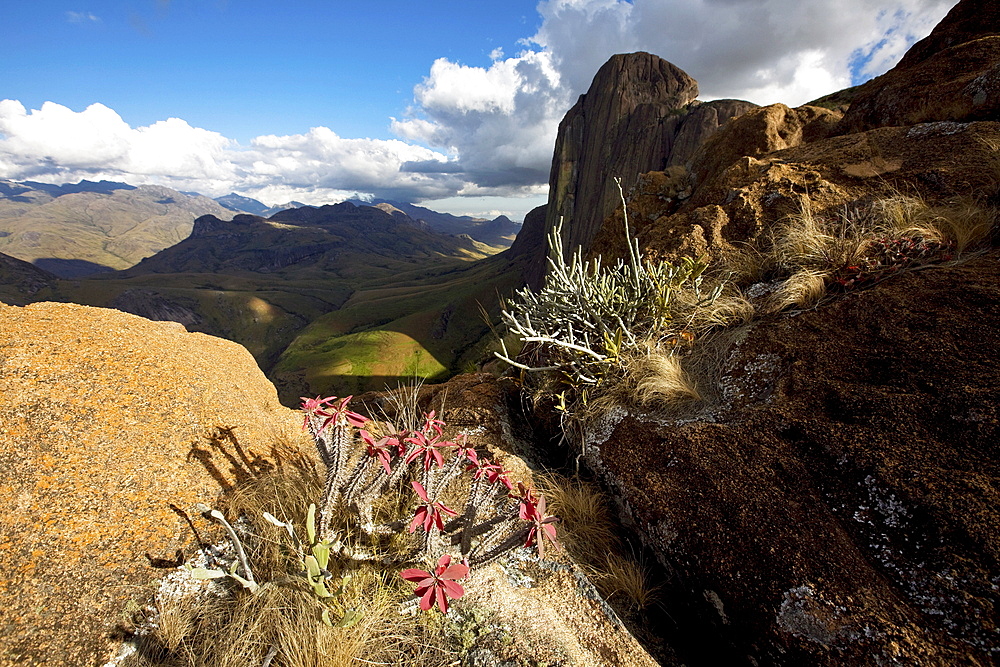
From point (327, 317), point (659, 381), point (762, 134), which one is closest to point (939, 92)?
point (762, 134)

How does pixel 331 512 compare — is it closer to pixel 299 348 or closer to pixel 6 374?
pixel 6 374

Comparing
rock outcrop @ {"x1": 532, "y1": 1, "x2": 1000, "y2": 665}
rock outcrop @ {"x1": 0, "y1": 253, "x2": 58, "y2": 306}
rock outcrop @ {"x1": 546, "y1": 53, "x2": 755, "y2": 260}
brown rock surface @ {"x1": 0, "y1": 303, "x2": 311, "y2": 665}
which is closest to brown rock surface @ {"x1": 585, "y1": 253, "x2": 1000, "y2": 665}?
rock outcrop @ {"x1": 532, "y1": 1, "x2": 1000, "y2": 665}

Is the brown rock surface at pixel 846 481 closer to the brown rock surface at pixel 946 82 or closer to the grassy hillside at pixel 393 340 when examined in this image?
the brown rock surface at pixel 946 82

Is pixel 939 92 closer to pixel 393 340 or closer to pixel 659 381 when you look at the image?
pixel 659 381

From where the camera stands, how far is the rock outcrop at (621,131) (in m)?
66.1

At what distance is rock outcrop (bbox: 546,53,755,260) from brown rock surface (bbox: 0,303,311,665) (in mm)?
66950

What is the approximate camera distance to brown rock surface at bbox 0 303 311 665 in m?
2.17

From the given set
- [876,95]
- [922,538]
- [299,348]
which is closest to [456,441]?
[922,538]

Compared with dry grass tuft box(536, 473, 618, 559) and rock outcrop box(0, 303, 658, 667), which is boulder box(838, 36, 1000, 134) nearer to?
dry grass tuft box(536, 473, 618, 559)

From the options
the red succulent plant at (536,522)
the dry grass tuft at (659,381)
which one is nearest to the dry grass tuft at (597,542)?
the red succulent plant at (536,522)

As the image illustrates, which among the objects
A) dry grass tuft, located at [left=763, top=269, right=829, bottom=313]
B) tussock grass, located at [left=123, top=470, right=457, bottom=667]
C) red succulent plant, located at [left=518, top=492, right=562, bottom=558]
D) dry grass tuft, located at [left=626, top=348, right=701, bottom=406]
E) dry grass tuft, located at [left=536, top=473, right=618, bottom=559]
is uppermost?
dry grass tuft, located at [left=763, top=269, right=829, bottom=313]

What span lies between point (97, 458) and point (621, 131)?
87560mm

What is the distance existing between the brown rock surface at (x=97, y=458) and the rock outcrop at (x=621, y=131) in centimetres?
6695

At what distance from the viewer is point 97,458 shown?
2.77m
